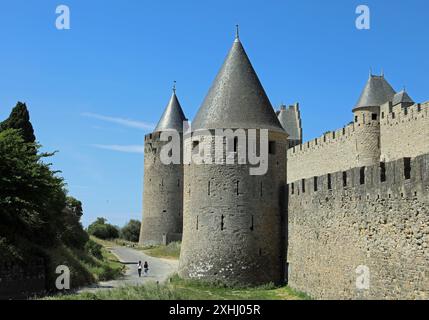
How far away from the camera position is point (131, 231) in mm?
57469

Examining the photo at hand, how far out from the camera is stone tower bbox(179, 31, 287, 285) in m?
19.8

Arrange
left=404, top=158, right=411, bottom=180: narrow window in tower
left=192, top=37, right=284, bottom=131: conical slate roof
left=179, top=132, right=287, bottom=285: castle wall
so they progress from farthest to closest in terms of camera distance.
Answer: left=192, top=37, right=284, bottom=131: conical slate roof, left=179, top=132, right=287, bottom=285: castle wall, left=404, top=158, right=411, bottom=180: narrow window in tower

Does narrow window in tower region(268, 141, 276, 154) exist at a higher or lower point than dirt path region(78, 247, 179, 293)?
higher

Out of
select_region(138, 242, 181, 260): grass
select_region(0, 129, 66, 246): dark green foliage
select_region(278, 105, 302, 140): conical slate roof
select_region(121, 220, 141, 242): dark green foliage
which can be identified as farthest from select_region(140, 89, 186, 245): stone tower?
select_region(0, 129, 66, 246): dark green foliage

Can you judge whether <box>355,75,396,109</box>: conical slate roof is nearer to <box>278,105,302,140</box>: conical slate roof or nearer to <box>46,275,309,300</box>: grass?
<box>278,105,302,140</box>: conical slate roof

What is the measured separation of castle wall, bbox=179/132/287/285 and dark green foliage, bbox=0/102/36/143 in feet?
40.8

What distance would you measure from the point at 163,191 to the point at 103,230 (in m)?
14.6

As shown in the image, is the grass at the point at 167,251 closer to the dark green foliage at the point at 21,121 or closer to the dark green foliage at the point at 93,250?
the dark green foliage at the point at 93,250

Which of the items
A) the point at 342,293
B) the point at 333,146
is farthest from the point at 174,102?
the point at 342,293

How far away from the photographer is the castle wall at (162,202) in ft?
140

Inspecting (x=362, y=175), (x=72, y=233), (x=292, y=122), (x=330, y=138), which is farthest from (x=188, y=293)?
(x=292, y=122)

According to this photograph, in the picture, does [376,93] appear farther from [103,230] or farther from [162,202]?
[103,230]

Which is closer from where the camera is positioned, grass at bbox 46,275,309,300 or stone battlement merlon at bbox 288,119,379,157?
grass at bbox 46,275,309,300

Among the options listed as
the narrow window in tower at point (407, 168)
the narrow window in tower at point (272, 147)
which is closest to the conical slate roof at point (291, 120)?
the narrow window in tower at point (272, 147)
